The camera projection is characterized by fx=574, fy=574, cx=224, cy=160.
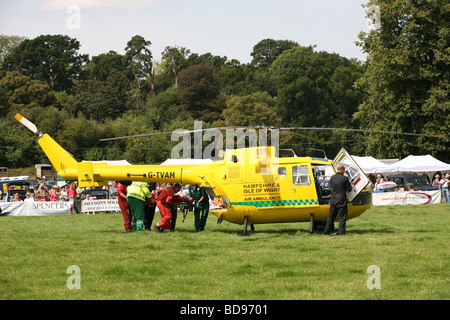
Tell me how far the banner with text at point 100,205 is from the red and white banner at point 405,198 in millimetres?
14749

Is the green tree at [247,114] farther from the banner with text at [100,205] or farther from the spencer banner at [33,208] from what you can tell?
the spencer banner at [33,208]

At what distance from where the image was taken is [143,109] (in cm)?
9231

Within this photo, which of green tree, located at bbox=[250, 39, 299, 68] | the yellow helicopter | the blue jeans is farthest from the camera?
green tree, located at bbox=[250, 39, 299, 68]

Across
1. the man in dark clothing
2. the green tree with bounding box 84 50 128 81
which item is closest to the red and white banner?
the man in dark clothing

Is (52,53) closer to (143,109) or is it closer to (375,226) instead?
(143,109)

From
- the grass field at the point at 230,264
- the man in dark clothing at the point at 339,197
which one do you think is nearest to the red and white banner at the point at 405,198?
the grass field at the point at 230,264

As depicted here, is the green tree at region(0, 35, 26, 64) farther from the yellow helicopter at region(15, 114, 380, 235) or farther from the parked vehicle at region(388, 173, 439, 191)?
the yellow helicopter at region(15, 114, 380, 235)

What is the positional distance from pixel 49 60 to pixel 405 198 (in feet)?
250

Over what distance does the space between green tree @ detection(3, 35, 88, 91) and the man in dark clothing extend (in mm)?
79684

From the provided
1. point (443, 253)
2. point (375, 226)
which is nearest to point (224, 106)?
point (375, 226)

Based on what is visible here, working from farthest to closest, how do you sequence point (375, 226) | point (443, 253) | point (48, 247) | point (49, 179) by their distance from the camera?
1. point (49, 179)
2. point (375, 226)
3. point (48, 247)
4. point (443, 253)

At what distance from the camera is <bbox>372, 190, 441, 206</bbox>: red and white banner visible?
106ft

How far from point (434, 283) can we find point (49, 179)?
60712 millimetres
